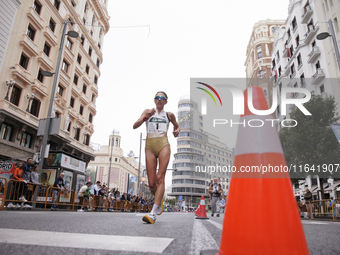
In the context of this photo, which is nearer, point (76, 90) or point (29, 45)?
point (29, 45)

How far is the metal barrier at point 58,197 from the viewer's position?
10689 millimetres

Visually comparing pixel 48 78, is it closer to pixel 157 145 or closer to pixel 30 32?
pixel 30 32

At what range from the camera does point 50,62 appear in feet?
76.0

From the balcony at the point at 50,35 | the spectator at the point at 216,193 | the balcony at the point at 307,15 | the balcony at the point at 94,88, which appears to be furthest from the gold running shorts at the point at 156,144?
the balcony at the point at 307,15

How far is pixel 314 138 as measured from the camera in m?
19.7

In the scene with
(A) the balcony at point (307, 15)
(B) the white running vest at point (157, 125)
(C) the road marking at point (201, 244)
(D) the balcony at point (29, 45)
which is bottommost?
(C) the road marking at point (201, 244)

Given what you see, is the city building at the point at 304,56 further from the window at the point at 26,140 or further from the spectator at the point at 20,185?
the spectator at the point at 20,185

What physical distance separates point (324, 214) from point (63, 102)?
2301cm

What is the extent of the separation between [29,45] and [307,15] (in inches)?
1179

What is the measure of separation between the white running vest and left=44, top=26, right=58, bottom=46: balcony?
2243cm

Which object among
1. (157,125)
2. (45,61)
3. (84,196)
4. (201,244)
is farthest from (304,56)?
(201,244)

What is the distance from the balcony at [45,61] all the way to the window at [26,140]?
6342 mm

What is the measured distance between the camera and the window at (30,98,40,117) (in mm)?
21312

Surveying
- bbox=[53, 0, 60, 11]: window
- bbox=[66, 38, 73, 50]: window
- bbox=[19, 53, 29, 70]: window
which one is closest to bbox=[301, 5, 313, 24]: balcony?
bbox=[66, 38, 73, 50]: window
